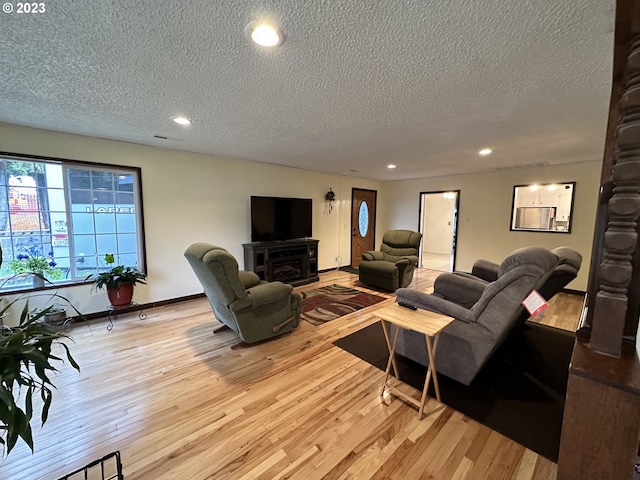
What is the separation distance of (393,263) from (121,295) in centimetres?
419

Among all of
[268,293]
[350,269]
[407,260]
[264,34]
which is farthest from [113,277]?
[350,269]

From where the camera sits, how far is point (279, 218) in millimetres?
5172

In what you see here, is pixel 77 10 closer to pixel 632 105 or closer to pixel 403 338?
pixel 632 105

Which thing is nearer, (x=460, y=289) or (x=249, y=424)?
(x=249, y=424)

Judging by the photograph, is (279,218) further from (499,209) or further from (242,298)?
(499,209)

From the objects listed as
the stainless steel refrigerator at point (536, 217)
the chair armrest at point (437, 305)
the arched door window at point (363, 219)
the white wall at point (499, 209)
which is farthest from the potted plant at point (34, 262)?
the stainless steel refrigerator at point (536, 217)

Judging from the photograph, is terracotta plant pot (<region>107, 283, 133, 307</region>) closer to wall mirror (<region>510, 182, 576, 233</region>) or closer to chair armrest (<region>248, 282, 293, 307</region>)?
chair armrest (<region>248, 282, 293, 307</region>)

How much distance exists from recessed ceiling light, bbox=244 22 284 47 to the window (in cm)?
318

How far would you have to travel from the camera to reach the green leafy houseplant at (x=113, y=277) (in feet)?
10.9

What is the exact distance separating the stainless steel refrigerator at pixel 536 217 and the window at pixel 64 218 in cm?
735

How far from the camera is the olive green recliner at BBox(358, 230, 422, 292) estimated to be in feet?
15.4

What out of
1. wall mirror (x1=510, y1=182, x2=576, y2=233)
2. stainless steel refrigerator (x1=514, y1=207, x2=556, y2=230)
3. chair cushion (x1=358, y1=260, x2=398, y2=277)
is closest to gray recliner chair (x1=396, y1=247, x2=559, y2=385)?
chair cushion (x1=358, y1=260, x2=398, y2=277)

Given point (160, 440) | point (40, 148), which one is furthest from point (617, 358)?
point (40, 148)

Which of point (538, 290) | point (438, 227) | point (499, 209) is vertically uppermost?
point (499, 209)
